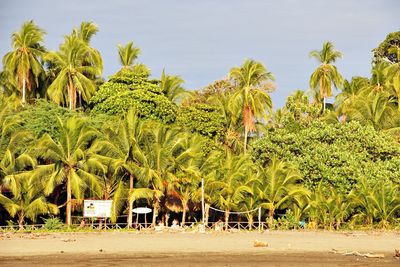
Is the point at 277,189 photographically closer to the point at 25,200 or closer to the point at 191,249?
the point at 191,249

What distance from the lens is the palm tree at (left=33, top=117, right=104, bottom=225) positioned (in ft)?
85.4

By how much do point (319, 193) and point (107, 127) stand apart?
10.8m

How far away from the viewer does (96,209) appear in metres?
25.5

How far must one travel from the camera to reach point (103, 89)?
35.3 metres

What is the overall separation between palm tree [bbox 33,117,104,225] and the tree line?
2.2 inches

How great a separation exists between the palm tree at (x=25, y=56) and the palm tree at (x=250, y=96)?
41.6 ft

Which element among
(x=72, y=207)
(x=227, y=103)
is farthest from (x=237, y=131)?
(x=72, y=207)

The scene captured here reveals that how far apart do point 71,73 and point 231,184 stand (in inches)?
551

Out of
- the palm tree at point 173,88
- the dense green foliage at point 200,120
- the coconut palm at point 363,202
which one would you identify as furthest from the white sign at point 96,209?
the palm tree at point 173,88

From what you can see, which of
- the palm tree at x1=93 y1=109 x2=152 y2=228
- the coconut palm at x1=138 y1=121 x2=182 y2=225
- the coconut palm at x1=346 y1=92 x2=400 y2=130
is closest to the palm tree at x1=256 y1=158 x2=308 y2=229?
the coconut palm at x1=138 y1=121 x2=182 y2=225

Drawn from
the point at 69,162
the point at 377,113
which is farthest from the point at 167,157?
the point at 377,113

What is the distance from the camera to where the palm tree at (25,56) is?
37.4m

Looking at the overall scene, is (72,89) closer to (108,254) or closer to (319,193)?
(319,193)

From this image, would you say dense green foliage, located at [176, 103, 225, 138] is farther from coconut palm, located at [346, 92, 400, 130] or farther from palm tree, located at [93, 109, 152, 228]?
coconut palm, located at [346, 92, 400, 130]
